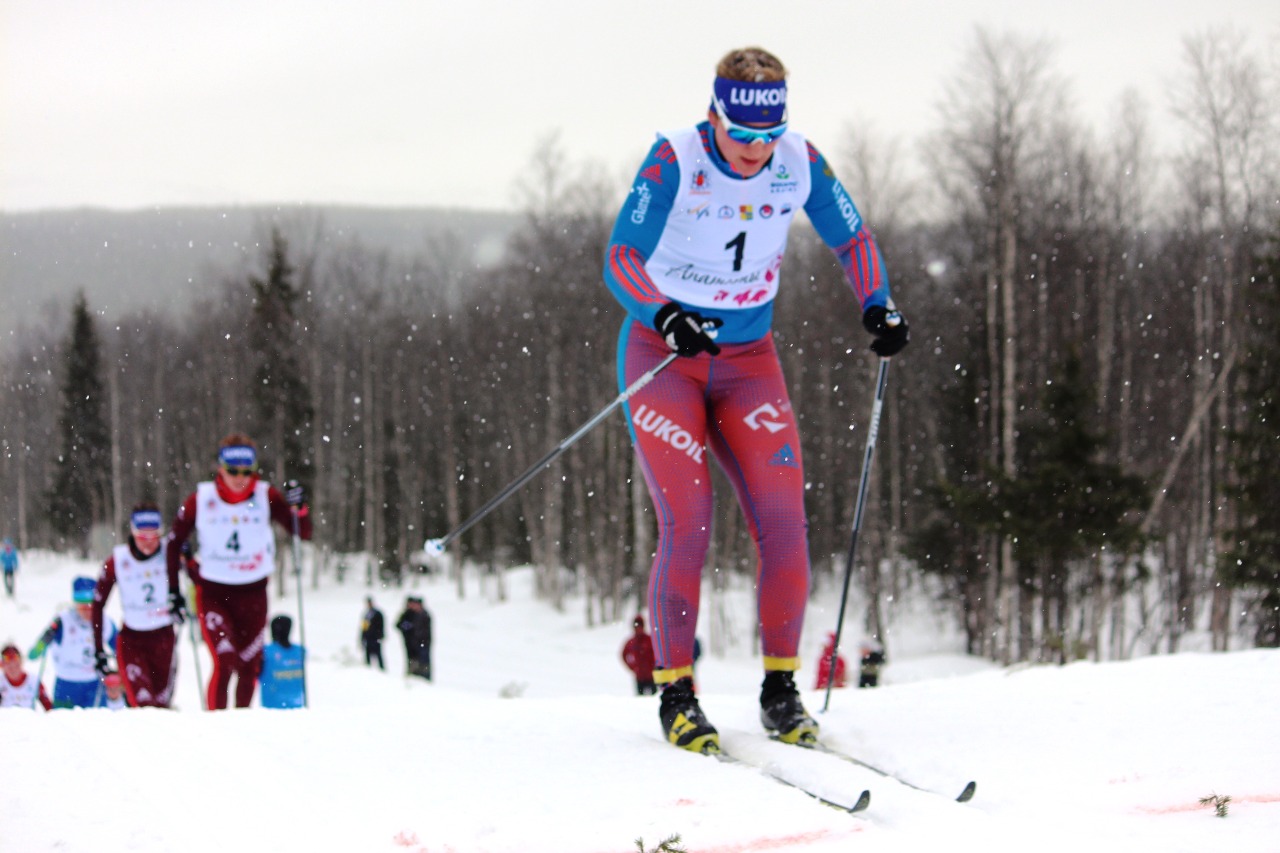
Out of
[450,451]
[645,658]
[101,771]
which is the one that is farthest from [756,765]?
[450,451]

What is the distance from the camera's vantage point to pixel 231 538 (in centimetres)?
569

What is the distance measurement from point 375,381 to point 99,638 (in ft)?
109

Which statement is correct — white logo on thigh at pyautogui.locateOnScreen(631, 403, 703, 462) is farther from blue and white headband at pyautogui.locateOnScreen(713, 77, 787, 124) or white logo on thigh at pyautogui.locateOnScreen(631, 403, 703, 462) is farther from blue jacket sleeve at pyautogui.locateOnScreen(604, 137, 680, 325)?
blue and white headband at pyautogui.locateOnScreen(713, 77, 787, 124)

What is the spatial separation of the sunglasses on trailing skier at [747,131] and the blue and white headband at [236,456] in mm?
3499

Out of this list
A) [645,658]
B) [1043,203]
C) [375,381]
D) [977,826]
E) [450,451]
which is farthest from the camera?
[375,381]

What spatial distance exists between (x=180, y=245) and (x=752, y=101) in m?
56.4

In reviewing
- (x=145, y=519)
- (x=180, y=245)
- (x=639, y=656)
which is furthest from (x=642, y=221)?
(x=180, y=245)

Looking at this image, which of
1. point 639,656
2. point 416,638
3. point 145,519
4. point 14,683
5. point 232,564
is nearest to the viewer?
point 232,564

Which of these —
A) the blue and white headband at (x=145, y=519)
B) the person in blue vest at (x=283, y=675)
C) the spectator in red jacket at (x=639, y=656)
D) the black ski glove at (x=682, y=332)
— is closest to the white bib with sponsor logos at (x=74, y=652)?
the person in blue vest at (x=283, y=675)

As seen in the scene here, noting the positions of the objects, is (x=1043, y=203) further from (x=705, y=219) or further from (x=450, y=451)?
(x=705, y=219)

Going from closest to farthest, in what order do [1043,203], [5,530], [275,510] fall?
1. [275,510]
2. [1043,203]
3. [5,530]

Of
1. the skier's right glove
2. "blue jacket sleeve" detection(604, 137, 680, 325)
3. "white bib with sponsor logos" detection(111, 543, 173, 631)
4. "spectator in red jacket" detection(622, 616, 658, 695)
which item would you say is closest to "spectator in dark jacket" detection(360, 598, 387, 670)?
"spectator in red jacket" detection(622, 616, 658, 695)

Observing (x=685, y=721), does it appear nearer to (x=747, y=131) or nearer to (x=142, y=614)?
(x=747, y=131)

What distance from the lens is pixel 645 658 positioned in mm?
13039
